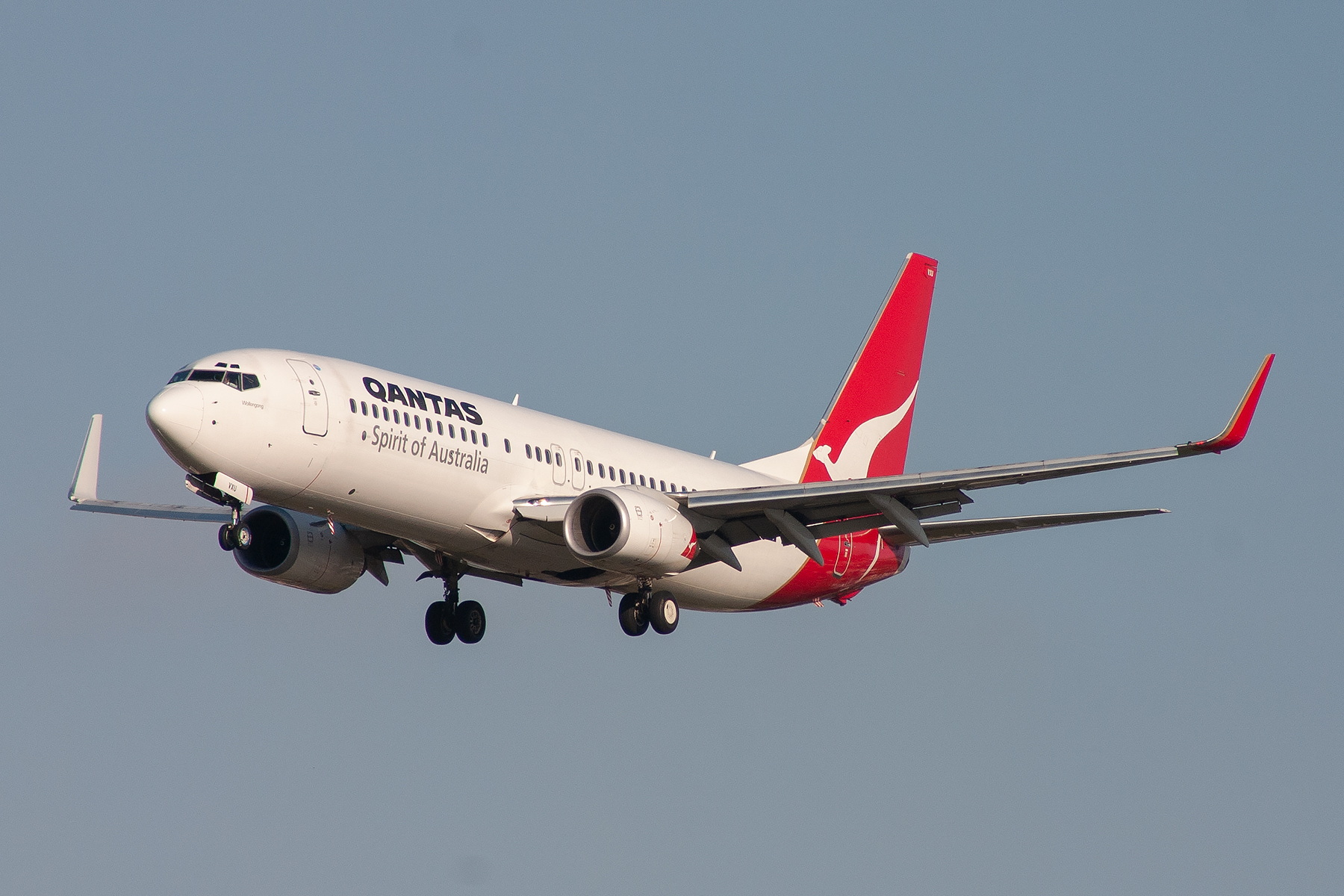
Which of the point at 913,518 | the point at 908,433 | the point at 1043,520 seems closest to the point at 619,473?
the point at 913,518

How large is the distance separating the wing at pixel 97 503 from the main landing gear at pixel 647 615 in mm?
8935

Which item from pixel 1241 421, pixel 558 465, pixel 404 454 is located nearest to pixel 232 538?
pixel 404 454

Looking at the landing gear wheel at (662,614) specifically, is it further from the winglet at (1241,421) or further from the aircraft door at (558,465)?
the winglet at (1241,421)

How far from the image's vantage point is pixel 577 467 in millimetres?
35344

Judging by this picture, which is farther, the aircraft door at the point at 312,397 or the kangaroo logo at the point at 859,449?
the kangaroo logo at the point at 859,449

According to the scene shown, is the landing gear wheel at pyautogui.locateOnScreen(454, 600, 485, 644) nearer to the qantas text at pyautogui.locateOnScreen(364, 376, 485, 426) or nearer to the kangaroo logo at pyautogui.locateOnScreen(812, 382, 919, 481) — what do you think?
the qantas text at pyautogui.locateOnScreen(364, 376, 485, 426)

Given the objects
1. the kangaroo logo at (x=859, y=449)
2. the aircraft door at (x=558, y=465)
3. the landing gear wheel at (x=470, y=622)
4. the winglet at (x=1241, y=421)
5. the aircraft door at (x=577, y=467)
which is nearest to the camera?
the winglet at (x=1241, y=421)

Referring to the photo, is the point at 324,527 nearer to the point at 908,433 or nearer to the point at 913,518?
the point at 913,518

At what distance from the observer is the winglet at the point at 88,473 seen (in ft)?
125

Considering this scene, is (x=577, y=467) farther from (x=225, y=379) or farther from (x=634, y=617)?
(x=225, y=379)

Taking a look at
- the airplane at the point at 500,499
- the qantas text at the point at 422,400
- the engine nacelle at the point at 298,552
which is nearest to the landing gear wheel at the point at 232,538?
the airplane at the point at 500,499

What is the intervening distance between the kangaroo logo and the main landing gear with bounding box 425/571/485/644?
1034 cm

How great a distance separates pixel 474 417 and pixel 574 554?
3.28 meters

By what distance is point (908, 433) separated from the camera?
152 ft
